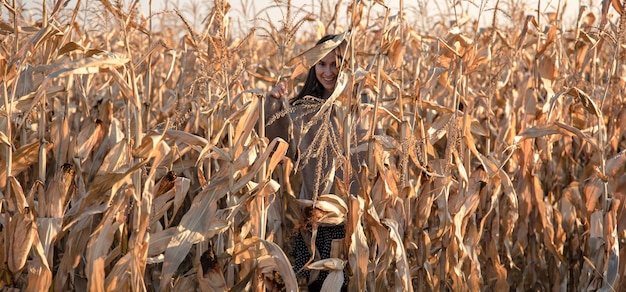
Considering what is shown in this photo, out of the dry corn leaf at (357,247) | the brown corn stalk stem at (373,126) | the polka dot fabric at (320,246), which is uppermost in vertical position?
the brown corn stalk stem at (373,126)

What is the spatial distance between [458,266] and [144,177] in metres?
1.31

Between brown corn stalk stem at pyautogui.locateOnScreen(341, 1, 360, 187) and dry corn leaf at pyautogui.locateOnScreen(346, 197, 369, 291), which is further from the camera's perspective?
dry corn leaf at pyautogui.locateOnScreen(346, 197, 369, 291)

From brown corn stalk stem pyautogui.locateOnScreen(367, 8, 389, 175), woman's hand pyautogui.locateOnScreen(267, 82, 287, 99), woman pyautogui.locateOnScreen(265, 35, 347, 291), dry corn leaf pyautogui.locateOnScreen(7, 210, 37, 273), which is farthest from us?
woman pyautogui.locateOnScreen(265, 35, 347, 291)

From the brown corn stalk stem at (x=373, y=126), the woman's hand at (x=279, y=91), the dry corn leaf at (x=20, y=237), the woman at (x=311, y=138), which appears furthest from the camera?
the woman at (x=311, y=138)

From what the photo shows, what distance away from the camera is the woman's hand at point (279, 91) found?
9.29 ft

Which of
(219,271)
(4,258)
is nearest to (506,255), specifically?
(219,271)

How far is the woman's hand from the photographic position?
9.29 ft

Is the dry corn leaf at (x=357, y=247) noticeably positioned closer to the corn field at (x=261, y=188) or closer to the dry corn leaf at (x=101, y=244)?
the corn field at (x=261, y=188)

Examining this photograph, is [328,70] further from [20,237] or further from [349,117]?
[20,237]

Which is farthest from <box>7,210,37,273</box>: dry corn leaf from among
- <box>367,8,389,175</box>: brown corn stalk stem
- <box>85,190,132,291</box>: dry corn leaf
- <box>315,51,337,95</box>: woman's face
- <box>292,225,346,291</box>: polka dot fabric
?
<box>315,51,337,95</box>: woman's face

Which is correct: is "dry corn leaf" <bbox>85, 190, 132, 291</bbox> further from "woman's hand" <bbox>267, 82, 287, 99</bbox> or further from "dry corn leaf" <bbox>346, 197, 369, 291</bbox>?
"woman's hand" <bbox>267, 82, 287, 99</bbox>

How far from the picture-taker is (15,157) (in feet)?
7.73

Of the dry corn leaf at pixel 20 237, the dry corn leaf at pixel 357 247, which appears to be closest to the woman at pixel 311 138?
the dry corn leaf at pixel 357 247

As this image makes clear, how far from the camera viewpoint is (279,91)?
9.32ft
